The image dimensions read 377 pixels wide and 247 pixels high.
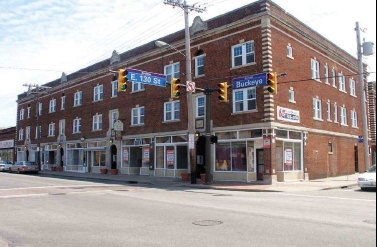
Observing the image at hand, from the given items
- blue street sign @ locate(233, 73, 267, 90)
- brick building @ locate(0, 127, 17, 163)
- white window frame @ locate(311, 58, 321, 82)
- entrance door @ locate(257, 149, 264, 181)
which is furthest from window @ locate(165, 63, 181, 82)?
brick building @ locate(0, 127, 17, 163)

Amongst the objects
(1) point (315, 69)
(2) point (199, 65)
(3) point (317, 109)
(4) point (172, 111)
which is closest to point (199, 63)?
(2) point (199, 65)

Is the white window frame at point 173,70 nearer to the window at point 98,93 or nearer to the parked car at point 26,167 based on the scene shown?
the window at point 98,93

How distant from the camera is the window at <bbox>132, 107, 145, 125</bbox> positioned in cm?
3351

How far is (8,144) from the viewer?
203 feet

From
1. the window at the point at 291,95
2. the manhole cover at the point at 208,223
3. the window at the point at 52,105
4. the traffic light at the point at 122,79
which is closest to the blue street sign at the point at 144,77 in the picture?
the traffic light at the point at 122,79

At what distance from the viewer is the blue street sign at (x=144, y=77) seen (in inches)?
808

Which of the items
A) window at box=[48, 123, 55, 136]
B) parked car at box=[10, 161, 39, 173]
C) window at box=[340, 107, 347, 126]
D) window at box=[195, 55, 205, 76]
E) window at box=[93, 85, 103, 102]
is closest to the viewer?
window at box=[195, 55, 205, 76]

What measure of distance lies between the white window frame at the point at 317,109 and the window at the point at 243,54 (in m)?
7.34

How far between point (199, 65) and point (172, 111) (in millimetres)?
4585

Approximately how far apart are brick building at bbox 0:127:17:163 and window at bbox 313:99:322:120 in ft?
155

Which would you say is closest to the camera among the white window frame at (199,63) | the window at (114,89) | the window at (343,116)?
the white window frame at (199,63)

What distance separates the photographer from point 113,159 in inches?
1468

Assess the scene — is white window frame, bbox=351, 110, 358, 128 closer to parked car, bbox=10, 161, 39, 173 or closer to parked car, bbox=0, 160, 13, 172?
parked car, bbox=10, 161, 39, 173

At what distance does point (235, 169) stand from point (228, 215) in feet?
47.7
